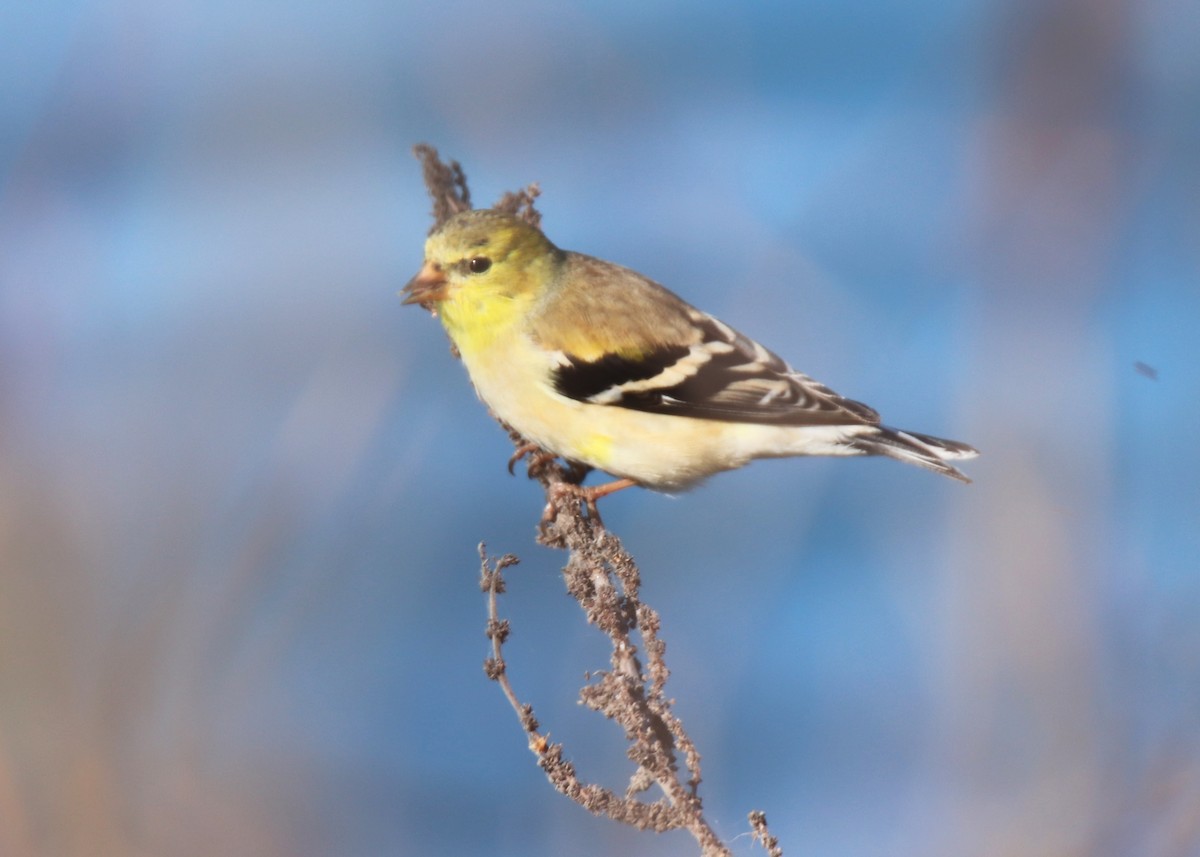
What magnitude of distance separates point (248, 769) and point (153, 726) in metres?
0.46

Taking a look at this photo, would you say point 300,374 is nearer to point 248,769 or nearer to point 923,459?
point 248,769

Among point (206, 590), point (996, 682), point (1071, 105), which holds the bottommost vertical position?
point (996, 682)

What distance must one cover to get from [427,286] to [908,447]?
104 centimetres

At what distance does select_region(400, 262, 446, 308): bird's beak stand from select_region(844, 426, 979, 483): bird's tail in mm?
902

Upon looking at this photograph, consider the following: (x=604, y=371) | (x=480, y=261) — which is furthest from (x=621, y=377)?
(x=480, y=261)

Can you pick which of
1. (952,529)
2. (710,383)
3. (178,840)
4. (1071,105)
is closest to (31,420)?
(178,840)

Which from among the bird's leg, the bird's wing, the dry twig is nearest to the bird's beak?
the bird's wing

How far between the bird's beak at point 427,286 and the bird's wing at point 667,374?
235mm

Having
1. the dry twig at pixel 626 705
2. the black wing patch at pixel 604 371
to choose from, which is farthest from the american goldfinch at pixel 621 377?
the dry twig at pixel 626 705

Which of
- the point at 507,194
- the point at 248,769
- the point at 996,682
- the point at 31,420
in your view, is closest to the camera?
the point at 996,682

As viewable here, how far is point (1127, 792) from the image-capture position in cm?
125

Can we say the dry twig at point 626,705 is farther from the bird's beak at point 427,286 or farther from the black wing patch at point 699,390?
the bird's beak at point 427,286

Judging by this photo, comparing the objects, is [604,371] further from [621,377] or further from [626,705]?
[626,705]

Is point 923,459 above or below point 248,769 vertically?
above
